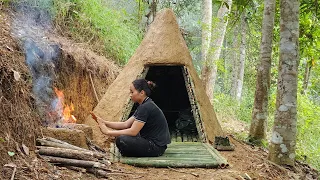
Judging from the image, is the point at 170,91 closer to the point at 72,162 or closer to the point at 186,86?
the point at 186,86

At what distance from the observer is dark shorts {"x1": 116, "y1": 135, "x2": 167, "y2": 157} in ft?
17.7

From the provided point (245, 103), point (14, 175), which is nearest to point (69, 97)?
point (14, 175)

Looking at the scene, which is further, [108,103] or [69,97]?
[69,97]

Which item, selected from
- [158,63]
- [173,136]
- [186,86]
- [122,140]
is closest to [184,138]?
[173,136]

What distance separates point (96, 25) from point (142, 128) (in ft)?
18.9

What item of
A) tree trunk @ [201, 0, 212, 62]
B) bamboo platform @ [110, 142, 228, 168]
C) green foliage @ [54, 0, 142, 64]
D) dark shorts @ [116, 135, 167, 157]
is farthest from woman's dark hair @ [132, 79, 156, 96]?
tree trunk @ [201, 0, 212, 62]

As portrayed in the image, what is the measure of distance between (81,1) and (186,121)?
4429mm

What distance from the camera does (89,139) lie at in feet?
19.5

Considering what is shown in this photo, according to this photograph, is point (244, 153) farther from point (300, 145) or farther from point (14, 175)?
point (14, 175)

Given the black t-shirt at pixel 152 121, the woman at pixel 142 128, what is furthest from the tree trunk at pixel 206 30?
the black t-shirt at pixel 152 121

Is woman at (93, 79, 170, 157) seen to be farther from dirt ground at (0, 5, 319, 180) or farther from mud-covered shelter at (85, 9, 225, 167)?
mud-covered shelter at (85, 9, 225, 167)

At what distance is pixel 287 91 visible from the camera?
224 inches

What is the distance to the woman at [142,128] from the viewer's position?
5.24m

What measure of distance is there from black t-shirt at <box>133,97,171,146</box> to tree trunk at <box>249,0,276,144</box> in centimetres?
304
